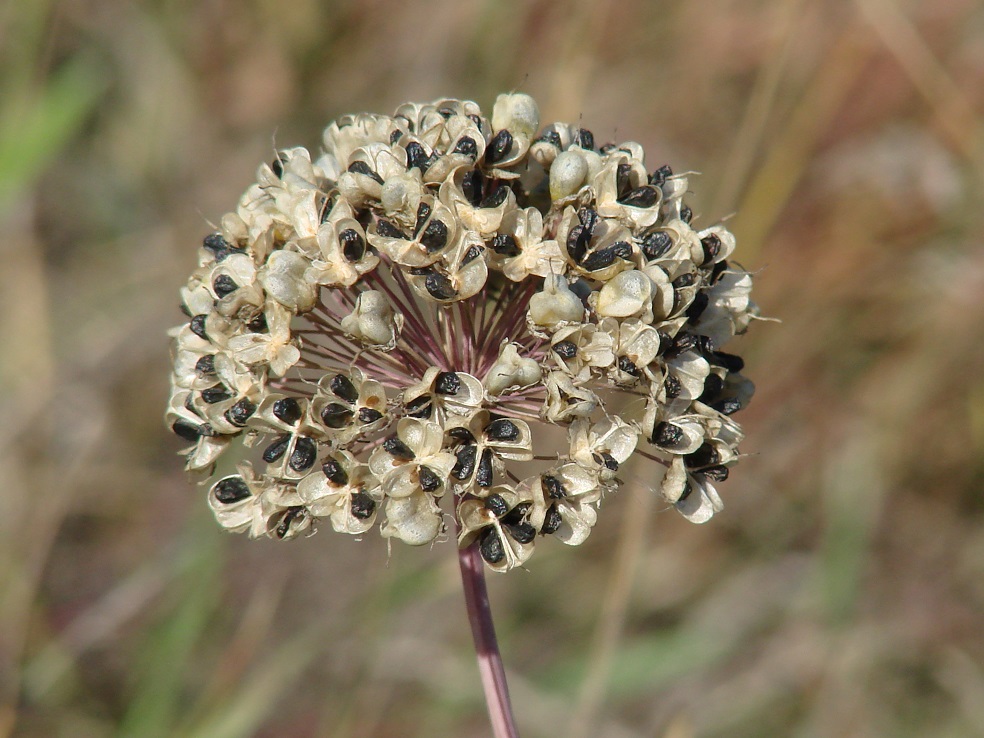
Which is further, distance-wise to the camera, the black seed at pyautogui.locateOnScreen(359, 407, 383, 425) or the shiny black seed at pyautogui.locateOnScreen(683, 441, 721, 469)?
the shiny black seed at pyautogui.locateOnScreen(683, 441, 721, 469)

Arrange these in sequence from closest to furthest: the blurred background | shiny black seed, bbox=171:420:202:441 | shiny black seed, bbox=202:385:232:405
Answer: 1. shiny black seed, bbox=202:385:232:405
2. shiny black seed, bbox=171:420:202:441
3. the blurred background

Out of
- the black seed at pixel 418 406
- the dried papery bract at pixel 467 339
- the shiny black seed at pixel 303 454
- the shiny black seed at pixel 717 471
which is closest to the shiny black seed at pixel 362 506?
the dried papery bract at pixel 467 339

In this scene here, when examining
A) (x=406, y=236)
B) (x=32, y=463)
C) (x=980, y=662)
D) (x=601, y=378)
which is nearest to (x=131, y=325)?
(x=32, y=463)

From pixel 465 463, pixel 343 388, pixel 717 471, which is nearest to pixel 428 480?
pixel 465 463

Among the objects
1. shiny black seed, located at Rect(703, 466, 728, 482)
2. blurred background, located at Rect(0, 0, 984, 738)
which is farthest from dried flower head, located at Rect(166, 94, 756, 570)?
blurred background, located at Rect(0, 0, 984, 738)

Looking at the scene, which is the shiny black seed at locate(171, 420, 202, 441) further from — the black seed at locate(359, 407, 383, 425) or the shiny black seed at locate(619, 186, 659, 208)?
the shiny black seed at locate(619, 186, 659, 208)

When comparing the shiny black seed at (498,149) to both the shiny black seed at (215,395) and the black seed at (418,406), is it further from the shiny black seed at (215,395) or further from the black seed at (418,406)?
the shiny black seed at (215,395)
